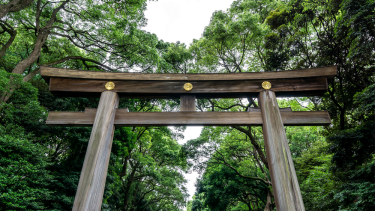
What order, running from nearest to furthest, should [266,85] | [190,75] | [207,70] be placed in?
[266,85] < [190,75] < [207,70]

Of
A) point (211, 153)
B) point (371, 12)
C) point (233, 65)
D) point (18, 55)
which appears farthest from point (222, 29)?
point (18, 55)

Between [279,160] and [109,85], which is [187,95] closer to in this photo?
[109,85]

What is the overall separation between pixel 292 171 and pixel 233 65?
7957 millimetres

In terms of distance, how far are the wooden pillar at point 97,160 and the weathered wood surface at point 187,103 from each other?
1.26m

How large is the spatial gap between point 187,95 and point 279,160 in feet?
6.33

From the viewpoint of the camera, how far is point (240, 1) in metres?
10.4

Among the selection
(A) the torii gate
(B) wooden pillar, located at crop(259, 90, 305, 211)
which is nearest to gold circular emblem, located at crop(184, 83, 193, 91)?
(A) the torii gate

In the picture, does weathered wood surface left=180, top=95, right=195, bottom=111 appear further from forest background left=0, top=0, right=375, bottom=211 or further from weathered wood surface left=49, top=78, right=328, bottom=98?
forest background left=0, top=0, right=375, bottom=211

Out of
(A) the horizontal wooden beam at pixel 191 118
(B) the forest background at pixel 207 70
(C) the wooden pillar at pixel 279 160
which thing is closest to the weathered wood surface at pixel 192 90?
(C) the wooden pillar at pixel 279 160

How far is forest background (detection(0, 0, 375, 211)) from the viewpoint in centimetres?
552

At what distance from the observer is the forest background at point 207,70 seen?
552cm

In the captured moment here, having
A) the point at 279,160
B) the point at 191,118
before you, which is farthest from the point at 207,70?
the point at 279,160

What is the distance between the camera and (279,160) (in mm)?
2975

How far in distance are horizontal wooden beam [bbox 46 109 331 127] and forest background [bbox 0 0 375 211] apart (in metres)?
2.74
